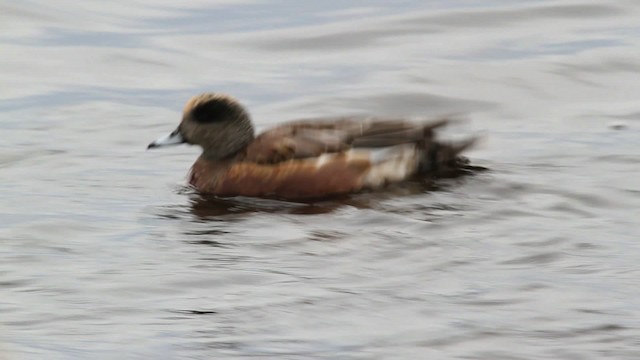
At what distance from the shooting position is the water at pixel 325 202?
26.5ft

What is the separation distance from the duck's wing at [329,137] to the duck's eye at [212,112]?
1.46ft

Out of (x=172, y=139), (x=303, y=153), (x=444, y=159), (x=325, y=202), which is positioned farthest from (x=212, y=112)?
(x=444, y=159)

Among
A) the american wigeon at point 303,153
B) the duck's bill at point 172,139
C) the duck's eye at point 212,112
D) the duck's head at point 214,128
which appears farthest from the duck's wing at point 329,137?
the duck's bill at point 172,139

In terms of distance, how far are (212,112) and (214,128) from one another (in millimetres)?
189

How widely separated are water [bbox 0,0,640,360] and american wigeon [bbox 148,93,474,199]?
206 mm

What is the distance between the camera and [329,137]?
11.6 m

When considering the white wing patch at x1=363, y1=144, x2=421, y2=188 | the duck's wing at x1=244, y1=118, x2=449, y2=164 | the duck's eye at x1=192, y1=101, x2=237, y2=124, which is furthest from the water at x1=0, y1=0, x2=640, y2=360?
the duck's eye at x1=192, y1=101, x2=237, y2=124

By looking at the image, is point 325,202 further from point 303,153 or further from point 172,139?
point 172,139

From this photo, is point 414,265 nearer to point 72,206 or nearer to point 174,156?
point 72,206

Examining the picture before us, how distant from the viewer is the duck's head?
11906 millimetres

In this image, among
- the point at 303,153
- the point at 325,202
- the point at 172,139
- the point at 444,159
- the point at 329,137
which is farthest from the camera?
the point at 172,139

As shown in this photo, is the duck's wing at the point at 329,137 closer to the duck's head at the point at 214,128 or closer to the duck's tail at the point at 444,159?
the duck's tail at the point at 444,159

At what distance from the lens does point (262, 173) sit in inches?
450

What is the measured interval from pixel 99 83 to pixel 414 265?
7.04m
